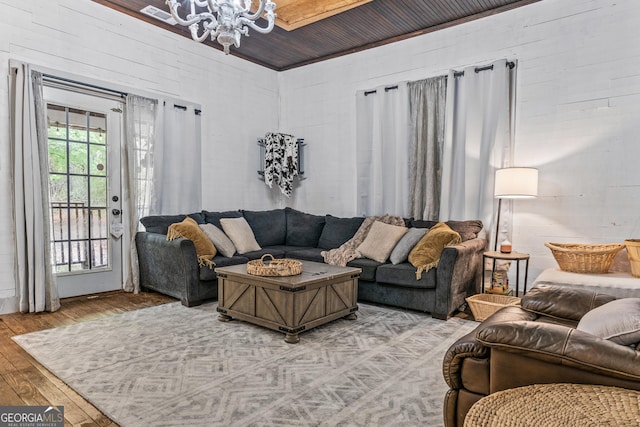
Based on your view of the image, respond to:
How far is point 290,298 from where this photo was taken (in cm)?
279

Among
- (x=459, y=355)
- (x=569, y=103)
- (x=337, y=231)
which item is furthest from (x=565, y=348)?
(x=337, y=231)

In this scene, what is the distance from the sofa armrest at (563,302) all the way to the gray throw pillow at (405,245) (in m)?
1.67

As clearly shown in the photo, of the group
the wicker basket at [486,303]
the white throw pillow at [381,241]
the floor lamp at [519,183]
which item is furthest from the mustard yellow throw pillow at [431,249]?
the floor lamp at [519,183]

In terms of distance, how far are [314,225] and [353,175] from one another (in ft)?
2.84

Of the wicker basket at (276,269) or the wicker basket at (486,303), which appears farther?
the wicker basket at (486,303)

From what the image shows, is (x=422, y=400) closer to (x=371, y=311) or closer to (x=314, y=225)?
(x=371, y=311)

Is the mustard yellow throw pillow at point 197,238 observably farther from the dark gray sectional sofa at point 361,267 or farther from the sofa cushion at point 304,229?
the sofa cushion at point 304,229

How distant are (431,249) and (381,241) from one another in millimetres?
602

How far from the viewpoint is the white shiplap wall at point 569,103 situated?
3.42 meters

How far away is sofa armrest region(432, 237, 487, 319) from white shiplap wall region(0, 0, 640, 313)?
78 cm

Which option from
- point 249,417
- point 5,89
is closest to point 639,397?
point 249,417


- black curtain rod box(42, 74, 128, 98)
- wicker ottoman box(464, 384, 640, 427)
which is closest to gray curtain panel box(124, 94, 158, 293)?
black curtain rod box(42, 74, 128, 98)

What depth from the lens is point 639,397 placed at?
1.07 meters

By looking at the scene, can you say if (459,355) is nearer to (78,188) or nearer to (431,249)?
(431,249)
